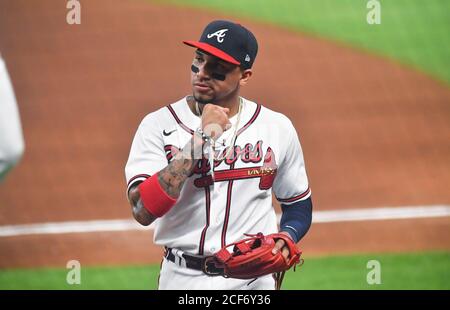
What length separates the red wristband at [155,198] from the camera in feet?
9.21

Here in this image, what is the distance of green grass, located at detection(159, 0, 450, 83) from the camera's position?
670cm

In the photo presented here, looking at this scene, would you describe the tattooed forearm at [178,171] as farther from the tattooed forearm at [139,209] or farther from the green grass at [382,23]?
the green grass at [382,23]

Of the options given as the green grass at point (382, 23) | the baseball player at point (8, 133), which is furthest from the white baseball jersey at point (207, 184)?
the green grass at point (382, 23)

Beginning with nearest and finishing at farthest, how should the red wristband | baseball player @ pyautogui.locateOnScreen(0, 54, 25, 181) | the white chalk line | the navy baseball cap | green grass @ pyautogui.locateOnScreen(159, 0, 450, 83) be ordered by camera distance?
baseball player @ pyautogui.locateOnScreen(0, 54, 25, 181), the red wristband, the navy baseball cap, the white chalk line, green grass @ pyautogui.locateOnScreen(159, 0, 450, 83)

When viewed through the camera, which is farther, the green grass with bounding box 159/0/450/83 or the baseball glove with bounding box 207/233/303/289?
the green grass with bounding box 159/0/450/83

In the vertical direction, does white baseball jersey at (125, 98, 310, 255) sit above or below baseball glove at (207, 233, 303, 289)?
above

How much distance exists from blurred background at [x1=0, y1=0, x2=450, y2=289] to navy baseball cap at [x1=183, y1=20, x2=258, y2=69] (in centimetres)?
200

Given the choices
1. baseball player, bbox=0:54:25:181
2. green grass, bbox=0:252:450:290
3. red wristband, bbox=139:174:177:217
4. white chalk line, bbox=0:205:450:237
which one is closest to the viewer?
baseball player, bbox=0:54:25:181

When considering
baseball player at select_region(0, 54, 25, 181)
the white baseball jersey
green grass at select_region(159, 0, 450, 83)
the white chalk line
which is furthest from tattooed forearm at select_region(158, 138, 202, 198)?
green grass at select_region(159, 0, 450, 83)

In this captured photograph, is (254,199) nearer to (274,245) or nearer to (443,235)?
(274,245)

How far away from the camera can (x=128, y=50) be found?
266 inches

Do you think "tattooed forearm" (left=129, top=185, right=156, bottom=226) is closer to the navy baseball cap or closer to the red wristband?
the red wristband

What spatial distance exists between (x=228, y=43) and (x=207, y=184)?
512 millimetres

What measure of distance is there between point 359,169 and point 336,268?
1.11 m
